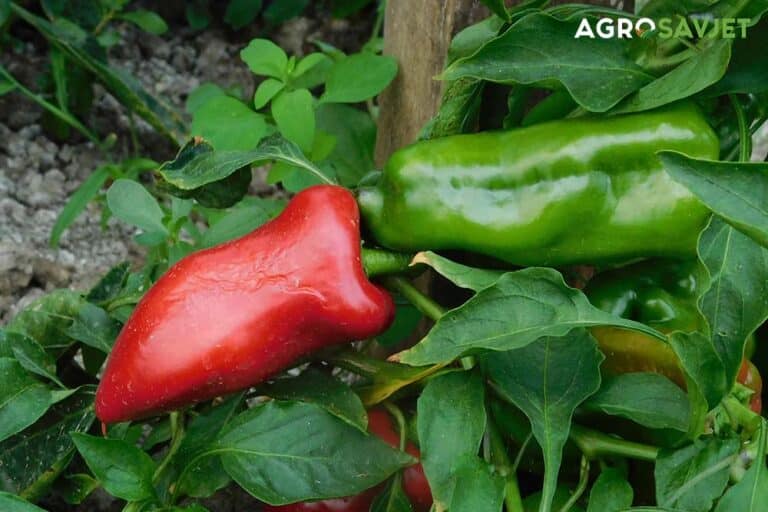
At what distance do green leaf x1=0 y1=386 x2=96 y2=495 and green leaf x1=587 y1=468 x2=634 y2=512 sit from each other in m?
0.49

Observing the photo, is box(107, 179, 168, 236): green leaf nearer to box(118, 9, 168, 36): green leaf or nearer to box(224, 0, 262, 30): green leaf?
box(118, 9, 168, 36): green leaf

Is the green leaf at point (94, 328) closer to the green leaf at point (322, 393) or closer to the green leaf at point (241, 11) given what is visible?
the green leaf at point (322, 393)

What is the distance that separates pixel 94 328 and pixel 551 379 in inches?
18.6

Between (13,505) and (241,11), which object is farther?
(241,11)

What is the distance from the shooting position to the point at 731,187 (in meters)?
0.78

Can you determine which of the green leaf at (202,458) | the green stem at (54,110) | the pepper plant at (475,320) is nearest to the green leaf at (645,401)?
the pepper plant at (475,320)

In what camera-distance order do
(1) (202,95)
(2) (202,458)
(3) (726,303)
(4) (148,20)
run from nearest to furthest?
(3) (726,303) < (2) (202,458) < (1) (202,95) < (4) (148,20)

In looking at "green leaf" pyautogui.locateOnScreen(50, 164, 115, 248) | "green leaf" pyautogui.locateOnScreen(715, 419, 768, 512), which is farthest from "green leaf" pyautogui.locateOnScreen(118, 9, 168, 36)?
"green leaf" pyautogui.locateOnScreen(715, 419, 768, 512)

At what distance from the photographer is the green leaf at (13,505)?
0.89m

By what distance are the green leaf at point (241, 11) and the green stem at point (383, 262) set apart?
32.5 inches

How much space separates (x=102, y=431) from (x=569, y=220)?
50cm

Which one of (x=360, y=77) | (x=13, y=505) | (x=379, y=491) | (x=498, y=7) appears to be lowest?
(x=379, y=491)

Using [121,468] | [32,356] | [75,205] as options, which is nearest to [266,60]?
[75,205]

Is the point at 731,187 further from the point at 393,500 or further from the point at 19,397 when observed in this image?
the point at 19,397
